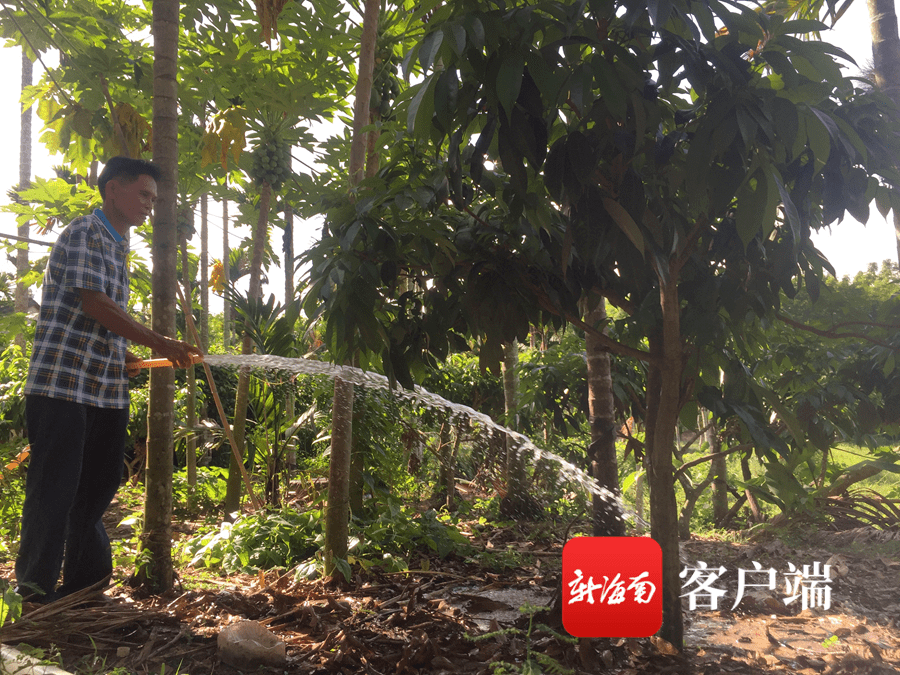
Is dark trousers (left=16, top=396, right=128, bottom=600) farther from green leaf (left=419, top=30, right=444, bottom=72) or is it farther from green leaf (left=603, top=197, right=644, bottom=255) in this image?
green leaf (left=603, top=197, right=644, bottom=255)

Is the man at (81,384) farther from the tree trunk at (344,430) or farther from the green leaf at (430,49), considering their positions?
the green leaf at (430,49)

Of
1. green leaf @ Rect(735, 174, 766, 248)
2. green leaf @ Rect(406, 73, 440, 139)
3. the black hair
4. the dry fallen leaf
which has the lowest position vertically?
the dry fallen leaf

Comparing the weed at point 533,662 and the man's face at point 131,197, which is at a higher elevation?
the man's face at point 131,197

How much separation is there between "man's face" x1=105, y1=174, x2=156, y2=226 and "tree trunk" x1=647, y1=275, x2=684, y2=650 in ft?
6.45

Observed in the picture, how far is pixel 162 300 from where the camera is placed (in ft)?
8.61

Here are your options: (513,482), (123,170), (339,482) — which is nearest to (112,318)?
(123,170)

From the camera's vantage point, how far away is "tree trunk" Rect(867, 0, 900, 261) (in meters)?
3.14

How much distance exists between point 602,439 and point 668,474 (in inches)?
20.9

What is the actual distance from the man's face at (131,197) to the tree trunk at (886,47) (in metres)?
3.48

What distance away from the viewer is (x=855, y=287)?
3.17 metres

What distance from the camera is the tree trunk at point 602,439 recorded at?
246 cm

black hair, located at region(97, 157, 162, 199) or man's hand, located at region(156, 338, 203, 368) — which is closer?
man's hand, located at region(156, 338, 203, 368)

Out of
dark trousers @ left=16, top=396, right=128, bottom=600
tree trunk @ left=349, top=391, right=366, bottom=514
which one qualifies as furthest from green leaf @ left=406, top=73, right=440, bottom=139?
tree trunk @ left=349, top=391, right=366, bottom=514

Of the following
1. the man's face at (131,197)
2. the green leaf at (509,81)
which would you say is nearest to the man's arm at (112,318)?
the man's face at (131,197)
